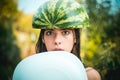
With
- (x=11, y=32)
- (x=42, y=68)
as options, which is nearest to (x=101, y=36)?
(x=11, y=32)

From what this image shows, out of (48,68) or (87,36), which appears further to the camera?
(87,36)

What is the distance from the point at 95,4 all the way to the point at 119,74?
1.04 metres

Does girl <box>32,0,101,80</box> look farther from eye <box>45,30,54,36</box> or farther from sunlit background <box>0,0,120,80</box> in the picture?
sunlit background <box>0,0,120,80</box>

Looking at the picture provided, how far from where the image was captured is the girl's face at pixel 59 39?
2.92 metres

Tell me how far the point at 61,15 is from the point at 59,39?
0.19 metres

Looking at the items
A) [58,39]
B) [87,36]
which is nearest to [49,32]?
[58,39]

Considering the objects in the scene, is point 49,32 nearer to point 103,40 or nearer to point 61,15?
point 61,15

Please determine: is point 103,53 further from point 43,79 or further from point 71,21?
point 43,79

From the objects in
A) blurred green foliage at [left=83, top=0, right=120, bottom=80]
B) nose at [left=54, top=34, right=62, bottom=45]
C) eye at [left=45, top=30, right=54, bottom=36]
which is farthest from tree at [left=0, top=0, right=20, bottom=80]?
nose at [left=54, top=34, right=62, bottom=45]

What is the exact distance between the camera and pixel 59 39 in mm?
2930

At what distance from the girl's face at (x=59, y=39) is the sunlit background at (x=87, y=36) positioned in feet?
3.61

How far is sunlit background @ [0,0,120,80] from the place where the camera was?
16.5 feet

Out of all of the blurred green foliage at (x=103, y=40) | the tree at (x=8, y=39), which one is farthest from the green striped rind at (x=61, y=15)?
the tree at (x=8, y=39)

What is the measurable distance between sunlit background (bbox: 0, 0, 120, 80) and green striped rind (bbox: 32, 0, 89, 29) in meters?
1.09
